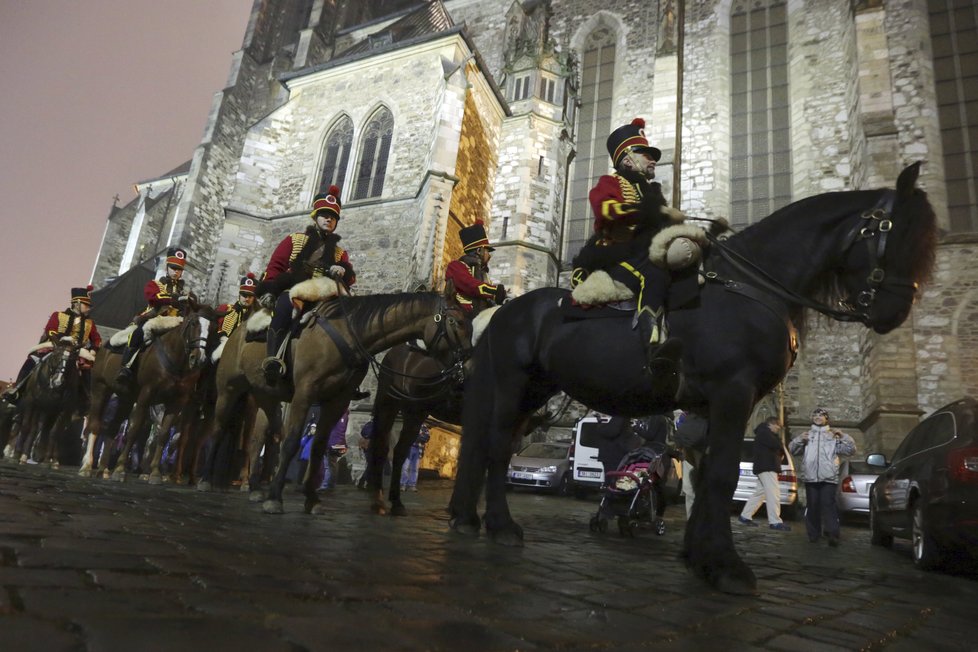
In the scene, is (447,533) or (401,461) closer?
(447,533)

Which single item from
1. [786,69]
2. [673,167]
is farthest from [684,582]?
[786,69]

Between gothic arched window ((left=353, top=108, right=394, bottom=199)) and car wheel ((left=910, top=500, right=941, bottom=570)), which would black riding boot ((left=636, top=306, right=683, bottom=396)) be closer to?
car wheel ((left=910, top=500, right=941, bottom=570))

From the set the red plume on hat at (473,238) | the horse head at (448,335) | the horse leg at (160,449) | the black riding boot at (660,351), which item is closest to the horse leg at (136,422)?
the horse leg at (160,449)

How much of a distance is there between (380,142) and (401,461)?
53.3ft

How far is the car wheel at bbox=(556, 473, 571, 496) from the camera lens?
14516mm

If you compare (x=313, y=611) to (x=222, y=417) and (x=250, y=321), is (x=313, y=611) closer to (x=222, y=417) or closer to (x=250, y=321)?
(x=250, y=321)

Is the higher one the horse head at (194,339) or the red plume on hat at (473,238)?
the red plume on hat at (473,238)

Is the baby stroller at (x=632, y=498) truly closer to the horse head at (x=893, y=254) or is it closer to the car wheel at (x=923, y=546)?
the car wheel at (x=923, y=546)

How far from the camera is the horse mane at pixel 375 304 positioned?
5.79 meters

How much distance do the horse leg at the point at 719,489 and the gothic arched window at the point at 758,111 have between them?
18.7m

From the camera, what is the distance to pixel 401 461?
658cm

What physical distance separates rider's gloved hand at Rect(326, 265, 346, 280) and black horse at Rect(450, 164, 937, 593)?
2400 mm

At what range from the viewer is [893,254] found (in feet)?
11.9

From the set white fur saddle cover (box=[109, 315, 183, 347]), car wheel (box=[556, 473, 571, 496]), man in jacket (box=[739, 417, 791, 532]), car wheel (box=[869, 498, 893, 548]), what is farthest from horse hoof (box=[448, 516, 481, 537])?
car wheel (box=[556, 473, 571, 496])
